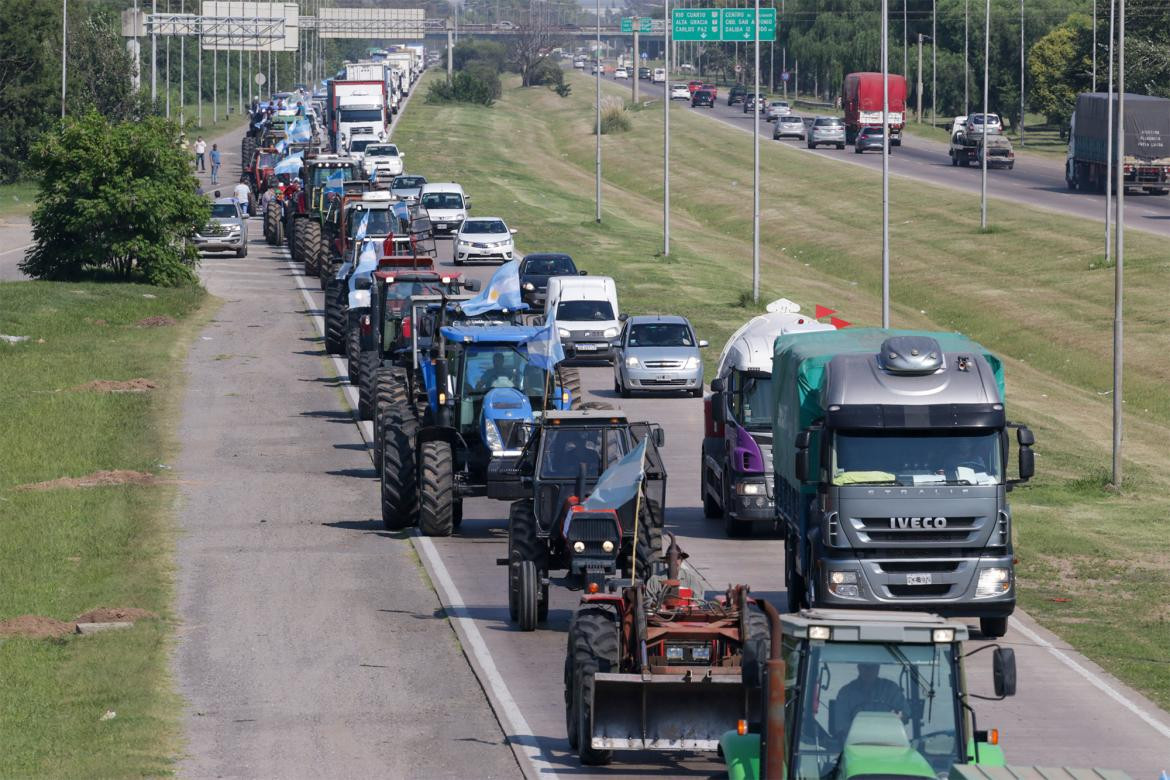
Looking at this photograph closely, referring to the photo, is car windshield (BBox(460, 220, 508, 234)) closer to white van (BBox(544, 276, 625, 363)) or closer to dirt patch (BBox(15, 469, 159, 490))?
white van (BBox(544, 276, 625, 363))

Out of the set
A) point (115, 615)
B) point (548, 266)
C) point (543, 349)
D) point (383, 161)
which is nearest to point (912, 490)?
point (543, 349)

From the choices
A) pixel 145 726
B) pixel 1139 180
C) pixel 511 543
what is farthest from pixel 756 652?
pixel 1139 180

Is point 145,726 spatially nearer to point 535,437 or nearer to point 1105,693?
point 535,437

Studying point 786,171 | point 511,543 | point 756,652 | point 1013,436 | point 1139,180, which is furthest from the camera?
point 786,171

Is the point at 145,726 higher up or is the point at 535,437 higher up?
the point at 535,437

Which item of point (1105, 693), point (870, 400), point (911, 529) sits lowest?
point (1105, 693)

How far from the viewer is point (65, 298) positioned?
2116 inches

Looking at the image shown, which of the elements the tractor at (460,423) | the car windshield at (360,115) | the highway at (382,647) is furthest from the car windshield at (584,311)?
the car windshield at (360,115)

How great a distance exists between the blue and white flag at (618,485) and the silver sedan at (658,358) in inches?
822

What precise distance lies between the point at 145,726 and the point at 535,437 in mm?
6742

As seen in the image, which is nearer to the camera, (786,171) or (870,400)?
(870,400)

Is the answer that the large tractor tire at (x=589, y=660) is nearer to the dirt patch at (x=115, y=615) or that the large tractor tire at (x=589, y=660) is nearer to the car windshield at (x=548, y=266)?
the dirt patch at (x=115, y=615)

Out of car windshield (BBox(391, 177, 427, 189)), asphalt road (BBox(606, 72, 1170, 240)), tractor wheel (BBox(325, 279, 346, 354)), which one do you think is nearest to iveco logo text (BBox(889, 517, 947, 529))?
tractor wheel (BBox(325, 279, 346, 354))

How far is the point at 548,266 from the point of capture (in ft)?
180
